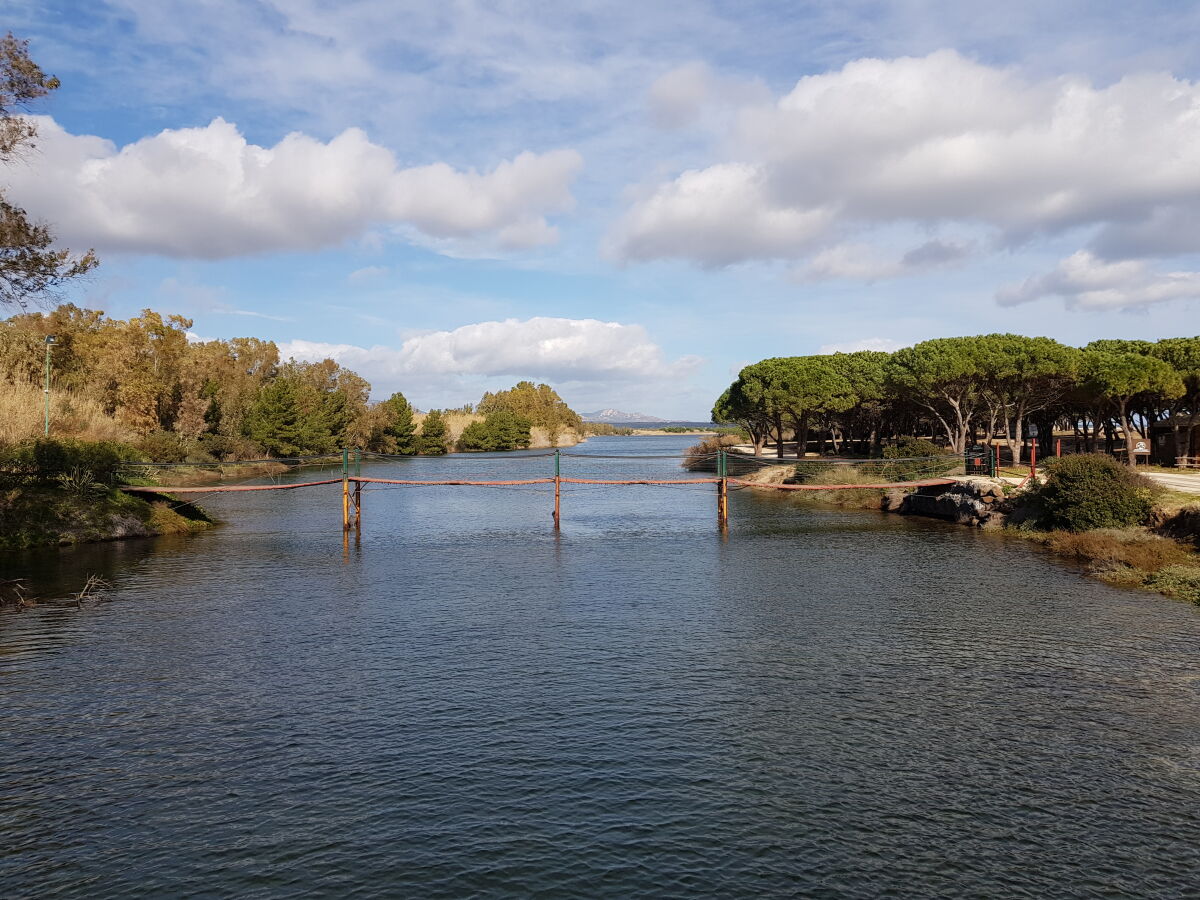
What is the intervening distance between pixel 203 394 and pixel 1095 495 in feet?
286

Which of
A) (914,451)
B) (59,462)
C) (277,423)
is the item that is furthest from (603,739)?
(277,423)

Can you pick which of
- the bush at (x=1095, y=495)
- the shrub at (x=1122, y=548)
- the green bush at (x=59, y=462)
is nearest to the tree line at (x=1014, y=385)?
the bush at (x=1095, y=495)

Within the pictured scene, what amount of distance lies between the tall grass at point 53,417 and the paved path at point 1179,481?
5404 centimetres

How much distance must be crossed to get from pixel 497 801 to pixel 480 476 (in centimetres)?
7010

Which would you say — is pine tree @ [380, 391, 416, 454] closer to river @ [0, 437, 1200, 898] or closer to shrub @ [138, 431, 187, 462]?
shrub @ [138, 431, 187, 462]

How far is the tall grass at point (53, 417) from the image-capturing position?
41750mm

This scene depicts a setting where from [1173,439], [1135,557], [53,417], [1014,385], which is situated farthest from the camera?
[1014,385]

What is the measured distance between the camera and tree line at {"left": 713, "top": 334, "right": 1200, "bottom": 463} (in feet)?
166

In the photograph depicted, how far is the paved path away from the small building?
6.94 meters

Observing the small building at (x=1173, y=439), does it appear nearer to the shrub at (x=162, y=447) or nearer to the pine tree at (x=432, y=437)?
the shrub at (x=162, y=447)

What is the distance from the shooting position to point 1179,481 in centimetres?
3991

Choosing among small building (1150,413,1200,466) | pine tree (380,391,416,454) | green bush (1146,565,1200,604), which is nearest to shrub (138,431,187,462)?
pine tree (380,391,416,454)

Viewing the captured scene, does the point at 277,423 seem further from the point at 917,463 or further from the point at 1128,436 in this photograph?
the point at 1128,436

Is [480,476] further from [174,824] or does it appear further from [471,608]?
[174,824]
